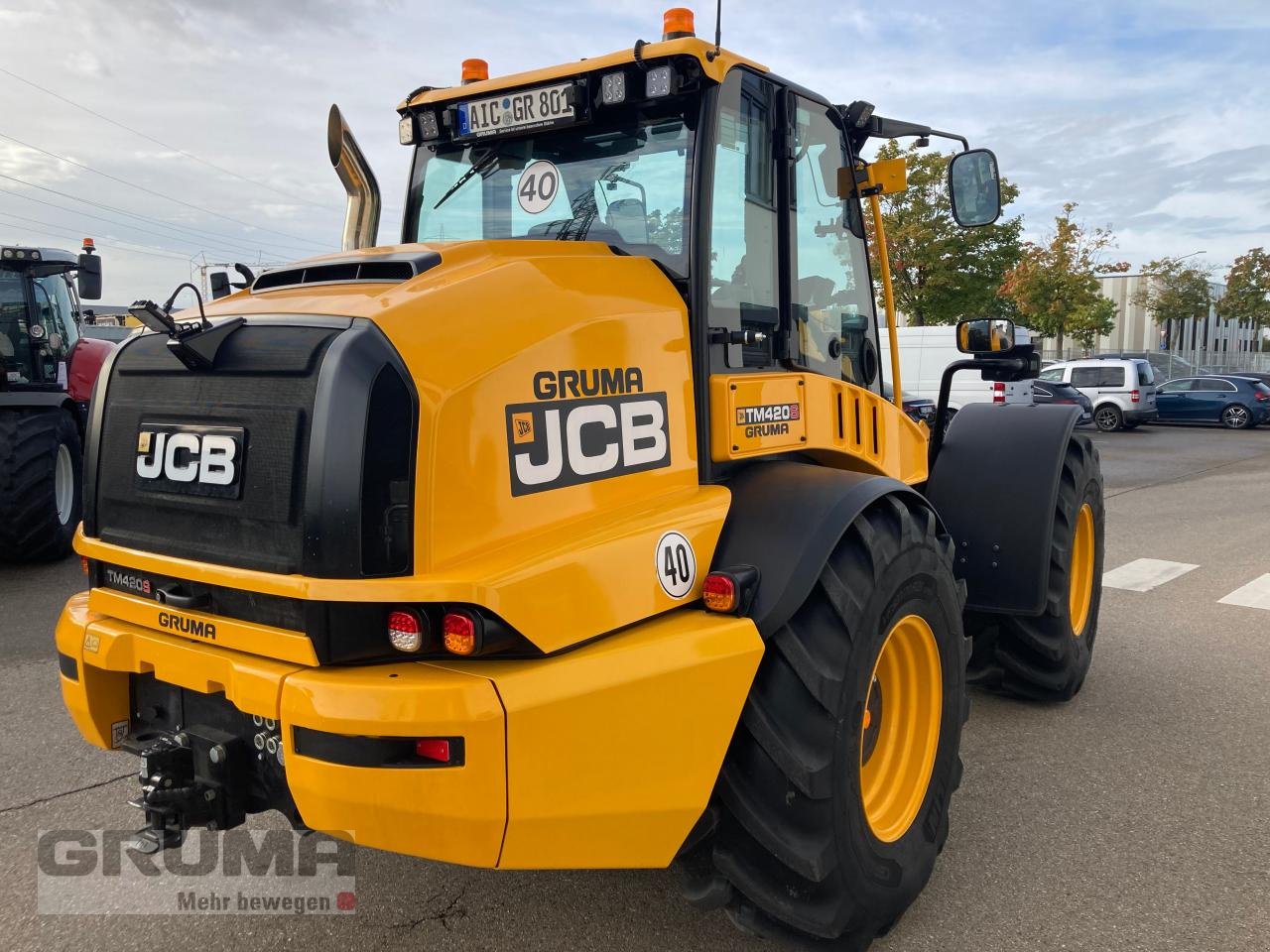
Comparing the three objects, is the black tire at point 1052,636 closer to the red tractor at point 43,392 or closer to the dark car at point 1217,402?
the red tractor at point 43,392

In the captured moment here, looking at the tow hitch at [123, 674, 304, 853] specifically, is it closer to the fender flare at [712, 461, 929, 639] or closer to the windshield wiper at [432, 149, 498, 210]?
the fender flare at [712, 461, 929, 639]

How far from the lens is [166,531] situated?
2.68 meters

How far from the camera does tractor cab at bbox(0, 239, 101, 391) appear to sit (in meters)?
8.84

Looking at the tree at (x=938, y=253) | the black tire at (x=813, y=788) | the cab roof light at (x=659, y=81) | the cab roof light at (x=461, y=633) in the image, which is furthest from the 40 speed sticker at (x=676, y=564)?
the tree at (x=938, y=253)

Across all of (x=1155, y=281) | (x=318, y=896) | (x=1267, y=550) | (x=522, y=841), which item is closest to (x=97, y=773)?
(x=318, y=896)

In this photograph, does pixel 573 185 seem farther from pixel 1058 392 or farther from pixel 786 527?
pixel 1058 392

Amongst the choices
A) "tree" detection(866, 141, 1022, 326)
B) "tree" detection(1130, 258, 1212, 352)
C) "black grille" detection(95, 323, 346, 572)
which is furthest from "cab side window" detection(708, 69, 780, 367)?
"tree" detection(1130, 258, 1212, 352)

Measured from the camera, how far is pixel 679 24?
299cm

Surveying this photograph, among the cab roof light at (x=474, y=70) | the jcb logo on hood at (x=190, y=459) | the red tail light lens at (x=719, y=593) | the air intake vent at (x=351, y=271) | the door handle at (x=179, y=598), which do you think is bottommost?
the red tail light lens at (x=719, y=593)

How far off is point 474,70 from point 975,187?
1.92 m

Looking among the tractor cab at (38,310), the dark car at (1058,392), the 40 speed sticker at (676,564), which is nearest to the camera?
the 40 speed sticker at (676,564)

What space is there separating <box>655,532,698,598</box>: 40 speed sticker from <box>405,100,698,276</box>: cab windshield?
838 mm

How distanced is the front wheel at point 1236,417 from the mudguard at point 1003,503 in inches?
984

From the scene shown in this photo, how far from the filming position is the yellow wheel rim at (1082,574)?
522cm
